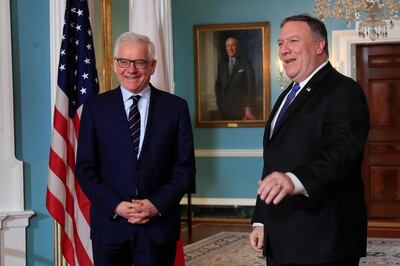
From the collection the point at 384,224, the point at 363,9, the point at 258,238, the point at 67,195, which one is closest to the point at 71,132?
the point at 67,195

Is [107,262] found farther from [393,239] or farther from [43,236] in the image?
[393,239]

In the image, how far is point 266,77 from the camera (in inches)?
326

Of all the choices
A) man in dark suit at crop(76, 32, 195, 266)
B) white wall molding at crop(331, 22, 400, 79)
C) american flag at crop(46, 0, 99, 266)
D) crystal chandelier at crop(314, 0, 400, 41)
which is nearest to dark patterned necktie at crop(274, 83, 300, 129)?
man in dark suit at crop(76, 32, 195, 266)

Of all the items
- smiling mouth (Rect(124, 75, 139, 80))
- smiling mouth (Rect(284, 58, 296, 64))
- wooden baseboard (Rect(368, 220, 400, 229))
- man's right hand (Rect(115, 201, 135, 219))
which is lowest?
wooden baseboard (Rect(368, 220, 400, 229))

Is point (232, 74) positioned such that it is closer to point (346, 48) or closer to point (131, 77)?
point (346, 48)

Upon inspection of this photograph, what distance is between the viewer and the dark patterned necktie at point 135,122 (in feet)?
9.16

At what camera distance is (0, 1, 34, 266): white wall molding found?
12.9ft

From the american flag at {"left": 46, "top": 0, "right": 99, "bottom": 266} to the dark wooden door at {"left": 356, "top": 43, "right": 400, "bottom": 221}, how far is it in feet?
16.7

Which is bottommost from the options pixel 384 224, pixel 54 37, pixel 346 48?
pixel 384 224

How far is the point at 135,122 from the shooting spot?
282cm

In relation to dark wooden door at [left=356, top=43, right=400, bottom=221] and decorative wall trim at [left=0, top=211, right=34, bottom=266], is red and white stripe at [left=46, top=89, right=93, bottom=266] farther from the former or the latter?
dark wooden door at [left=356, top=43, right=400, bottom=221]

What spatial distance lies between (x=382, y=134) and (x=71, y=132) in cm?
534

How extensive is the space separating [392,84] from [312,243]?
6.45m

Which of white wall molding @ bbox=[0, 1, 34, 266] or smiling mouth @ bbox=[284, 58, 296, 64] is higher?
smiling mouth @ bbox=[284, 58, 296, 64]
